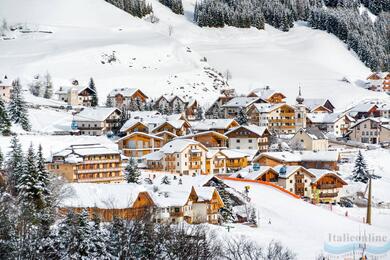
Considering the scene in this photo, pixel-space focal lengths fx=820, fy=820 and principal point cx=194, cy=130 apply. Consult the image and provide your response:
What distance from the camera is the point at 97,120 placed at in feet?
217

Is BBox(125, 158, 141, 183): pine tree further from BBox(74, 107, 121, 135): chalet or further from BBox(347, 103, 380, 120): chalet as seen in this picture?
BBox(347, 103, 380, 120): chalet

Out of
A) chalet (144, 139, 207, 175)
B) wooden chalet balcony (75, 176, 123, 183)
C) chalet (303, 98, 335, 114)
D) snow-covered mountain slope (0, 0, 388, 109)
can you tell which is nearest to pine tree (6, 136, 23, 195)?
wooden chalet balcony (75, 176, 123, 183)

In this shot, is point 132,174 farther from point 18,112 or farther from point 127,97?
point 127,97

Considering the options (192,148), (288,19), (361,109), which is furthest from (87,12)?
(192,148)

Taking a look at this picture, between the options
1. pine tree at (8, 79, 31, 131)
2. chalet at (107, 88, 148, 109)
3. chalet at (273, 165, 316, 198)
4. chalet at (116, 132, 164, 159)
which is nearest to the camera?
chalet at (273, 165, 316, 198)

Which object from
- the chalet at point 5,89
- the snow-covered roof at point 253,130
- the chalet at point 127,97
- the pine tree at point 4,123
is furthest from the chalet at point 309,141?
the chalet at point 5,89

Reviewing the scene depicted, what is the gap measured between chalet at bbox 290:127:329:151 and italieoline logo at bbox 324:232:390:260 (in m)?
25.9

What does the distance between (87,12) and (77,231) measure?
91.6 m

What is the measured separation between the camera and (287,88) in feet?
333

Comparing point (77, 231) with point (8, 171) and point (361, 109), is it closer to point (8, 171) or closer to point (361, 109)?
point (8, 171)

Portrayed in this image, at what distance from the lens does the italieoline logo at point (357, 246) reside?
35.0 metres

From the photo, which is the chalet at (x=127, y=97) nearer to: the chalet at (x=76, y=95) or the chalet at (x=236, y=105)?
the chalet at (x=76, y=95)

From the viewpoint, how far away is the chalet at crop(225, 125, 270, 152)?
65.5 meters

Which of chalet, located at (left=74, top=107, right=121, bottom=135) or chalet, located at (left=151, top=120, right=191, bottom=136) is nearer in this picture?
chalet, located at (left=151, top=120, right=191, bottom=136)
